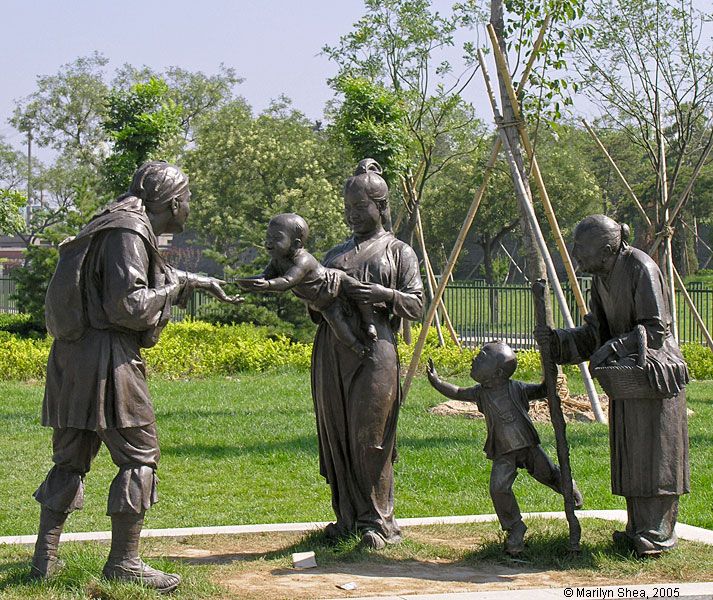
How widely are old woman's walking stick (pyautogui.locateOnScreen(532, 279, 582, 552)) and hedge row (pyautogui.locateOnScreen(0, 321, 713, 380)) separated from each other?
9.26 metres

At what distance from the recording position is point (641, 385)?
5.75 meters

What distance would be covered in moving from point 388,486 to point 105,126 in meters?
13.1

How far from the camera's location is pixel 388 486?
249 inches

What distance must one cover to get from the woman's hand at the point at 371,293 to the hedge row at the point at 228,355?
9.44 meters

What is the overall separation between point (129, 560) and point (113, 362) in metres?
0.98

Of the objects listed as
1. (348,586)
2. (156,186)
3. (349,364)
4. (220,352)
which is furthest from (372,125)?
(348,586)

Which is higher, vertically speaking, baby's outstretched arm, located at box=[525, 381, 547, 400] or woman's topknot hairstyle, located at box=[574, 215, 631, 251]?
woman's topknot hairstyle, located at box=[574, 215, 631, 251]

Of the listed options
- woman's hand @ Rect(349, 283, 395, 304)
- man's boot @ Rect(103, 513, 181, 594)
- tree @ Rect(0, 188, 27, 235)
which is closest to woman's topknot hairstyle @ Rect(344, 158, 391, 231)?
woman's hand @ Rect(349, 283, 395, 304)

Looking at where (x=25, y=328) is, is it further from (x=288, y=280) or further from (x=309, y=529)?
(x=288, y=280)

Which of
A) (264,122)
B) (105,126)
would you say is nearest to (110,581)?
(105,126)

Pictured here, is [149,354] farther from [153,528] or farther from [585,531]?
[585,531]

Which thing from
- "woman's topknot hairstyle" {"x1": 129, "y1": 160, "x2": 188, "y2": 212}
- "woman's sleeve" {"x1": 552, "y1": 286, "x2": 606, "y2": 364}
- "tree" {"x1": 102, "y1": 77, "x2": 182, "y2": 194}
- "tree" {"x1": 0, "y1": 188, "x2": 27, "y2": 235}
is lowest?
"woman's sleeve" {"x1": 552, "y1": 286, "x2": 606, "y2": 364}

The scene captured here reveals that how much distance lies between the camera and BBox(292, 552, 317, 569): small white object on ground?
236 inches

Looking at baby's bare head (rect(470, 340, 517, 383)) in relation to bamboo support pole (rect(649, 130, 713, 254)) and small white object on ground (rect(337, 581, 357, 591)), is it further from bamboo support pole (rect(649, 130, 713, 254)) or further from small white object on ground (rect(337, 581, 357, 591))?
bamboo support pole (rect(649, 130, 713, 254))
